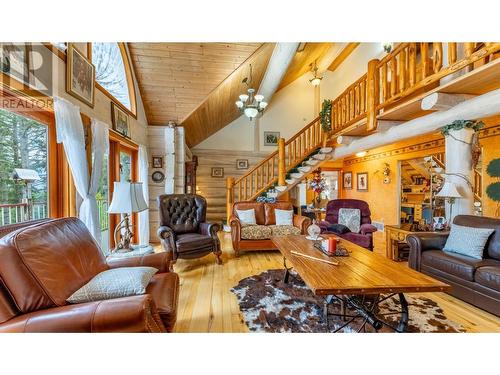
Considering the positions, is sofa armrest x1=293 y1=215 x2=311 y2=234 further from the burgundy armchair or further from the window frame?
the window frame

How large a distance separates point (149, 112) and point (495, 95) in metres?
A: 5.29

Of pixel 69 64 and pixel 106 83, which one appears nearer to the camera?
pixel 69 64

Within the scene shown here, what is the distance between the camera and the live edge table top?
4.82 feet

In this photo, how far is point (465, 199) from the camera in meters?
2.92

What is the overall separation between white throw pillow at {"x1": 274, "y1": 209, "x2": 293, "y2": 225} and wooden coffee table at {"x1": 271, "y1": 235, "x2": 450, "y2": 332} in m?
1.90

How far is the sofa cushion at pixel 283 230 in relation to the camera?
3943mm

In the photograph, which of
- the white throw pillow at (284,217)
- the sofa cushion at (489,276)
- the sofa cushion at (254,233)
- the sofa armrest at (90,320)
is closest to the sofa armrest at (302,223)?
the white throw pillow at (284,217)

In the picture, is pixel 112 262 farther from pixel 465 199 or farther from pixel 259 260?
pixel 465 199

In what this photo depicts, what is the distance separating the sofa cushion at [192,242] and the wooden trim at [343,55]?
22.8 ft

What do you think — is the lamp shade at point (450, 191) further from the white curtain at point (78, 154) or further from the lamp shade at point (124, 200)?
the white curtain at point (78, 154)

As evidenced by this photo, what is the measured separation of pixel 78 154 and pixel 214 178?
503cm
